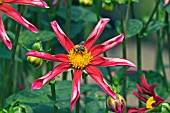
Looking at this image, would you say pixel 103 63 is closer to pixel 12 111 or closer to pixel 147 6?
pixel 12 111

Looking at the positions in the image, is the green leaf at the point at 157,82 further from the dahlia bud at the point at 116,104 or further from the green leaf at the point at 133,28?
the dahlia bud at the point at 116,104

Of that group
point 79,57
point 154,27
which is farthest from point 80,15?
point 79,57

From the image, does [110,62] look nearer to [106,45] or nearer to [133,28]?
[106,45]

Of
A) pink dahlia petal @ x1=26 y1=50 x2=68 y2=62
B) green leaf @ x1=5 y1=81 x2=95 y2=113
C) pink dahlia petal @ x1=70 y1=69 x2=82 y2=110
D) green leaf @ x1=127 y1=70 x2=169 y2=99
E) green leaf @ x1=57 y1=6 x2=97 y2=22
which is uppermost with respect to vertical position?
pink dahlia petal @ x1=26 y1=50 x2=68 y2=62

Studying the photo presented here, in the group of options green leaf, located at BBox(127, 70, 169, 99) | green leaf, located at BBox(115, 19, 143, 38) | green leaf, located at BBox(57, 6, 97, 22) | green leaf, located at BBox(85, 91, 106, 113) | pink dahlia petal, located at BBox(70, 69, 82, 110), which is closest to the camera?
pink dahlia petal, located at BBox(70, 69, 82, 110)

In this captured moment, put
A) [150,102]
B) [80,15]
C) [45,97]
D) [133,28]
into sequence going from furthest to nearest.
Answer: [80,15], [133,28], [45,97], [150,102]

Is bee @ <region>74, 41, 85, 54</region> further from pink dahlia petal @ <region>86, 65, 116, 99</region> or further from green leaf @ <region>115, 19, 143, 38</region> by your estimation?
green leaf @ <region>115, 19, 143, 38</region>

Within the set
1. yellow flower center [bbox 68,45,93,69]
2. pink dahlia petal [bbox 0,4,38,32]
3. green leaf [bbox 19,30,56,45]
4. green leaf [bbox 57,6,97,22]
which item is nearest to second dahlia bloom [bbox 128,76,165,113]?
yellow flower center [bbox 68,45,93,69]
